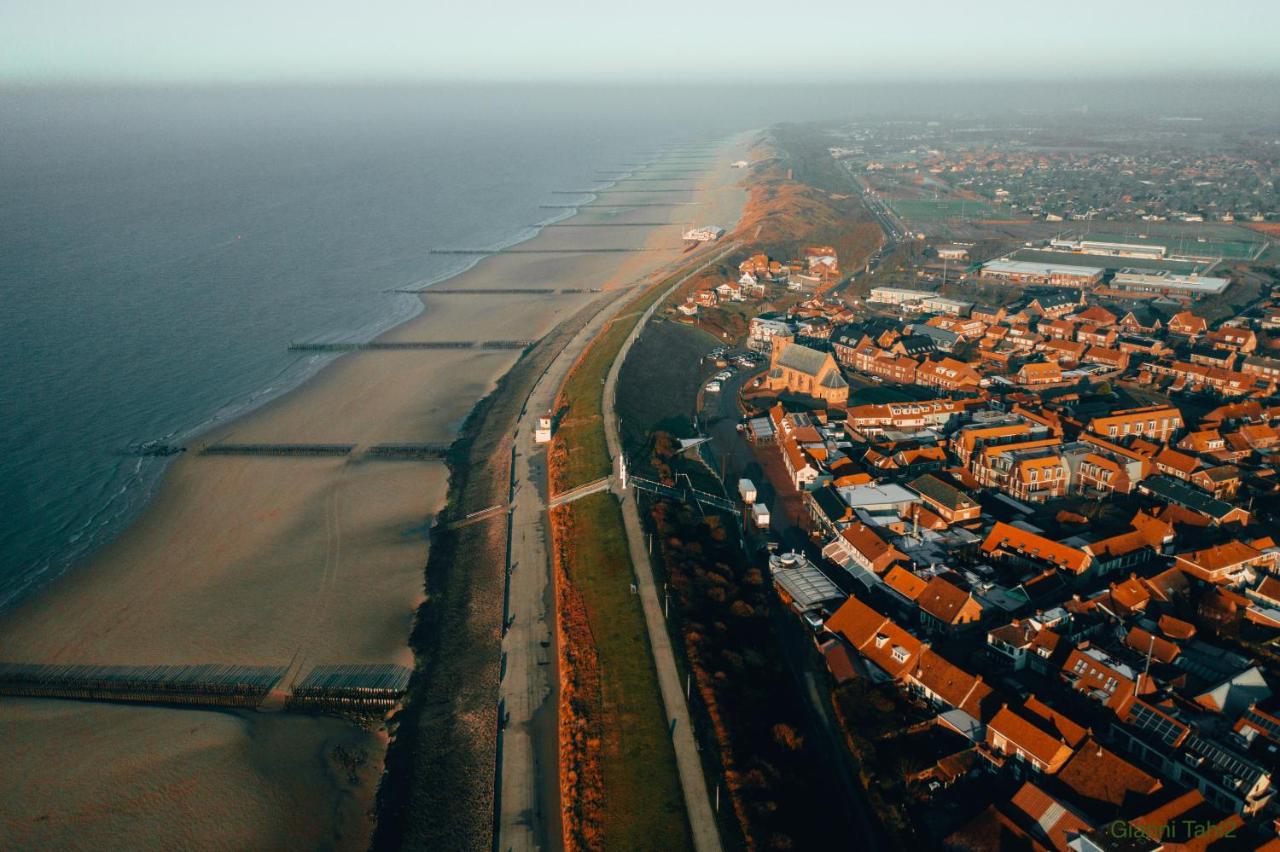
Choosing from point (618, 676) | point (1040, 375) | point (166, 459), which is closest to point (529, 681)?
point (618, 676)

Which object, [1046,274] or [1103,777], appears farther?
[1046,274]

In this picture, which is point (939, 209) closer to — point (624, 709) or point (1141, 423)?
point (1141, 423)

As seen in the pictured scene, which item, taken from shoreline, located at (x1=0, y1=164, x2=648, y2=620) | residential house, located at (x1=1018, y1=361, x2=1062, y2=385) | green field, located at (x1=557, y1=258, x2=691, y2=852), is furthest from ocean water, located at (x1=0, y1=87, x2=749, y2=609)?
residential house, located at (x1=1018, y1=361, x2=1062, y2=385)

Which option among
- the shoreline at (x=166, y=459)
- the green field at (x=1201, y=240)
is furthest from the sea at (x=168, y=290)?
the green field at (x=1201, y=240)

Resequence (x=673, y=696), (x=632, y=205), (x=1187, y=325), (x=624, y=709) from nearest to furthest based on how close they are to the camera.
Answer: (x=624, y=709) < (x=673, y=696) < (x=1187, y=325) < (x=632, y=205)

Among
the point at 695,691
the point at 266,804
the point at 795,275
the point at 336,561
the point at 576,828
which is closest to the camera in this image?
the point at 576,828

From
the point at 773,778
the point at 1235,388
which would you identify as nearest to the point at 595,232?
the point at 1235,388

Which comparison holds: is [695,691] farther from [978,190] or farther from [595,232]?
[978,190]

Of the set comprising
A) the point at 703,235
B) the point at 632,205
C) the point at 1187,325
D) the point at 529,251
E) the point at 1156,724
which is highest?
the point at 632,205

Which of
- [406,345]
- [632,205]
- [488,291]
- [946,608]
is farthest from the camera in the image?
[632,205]
